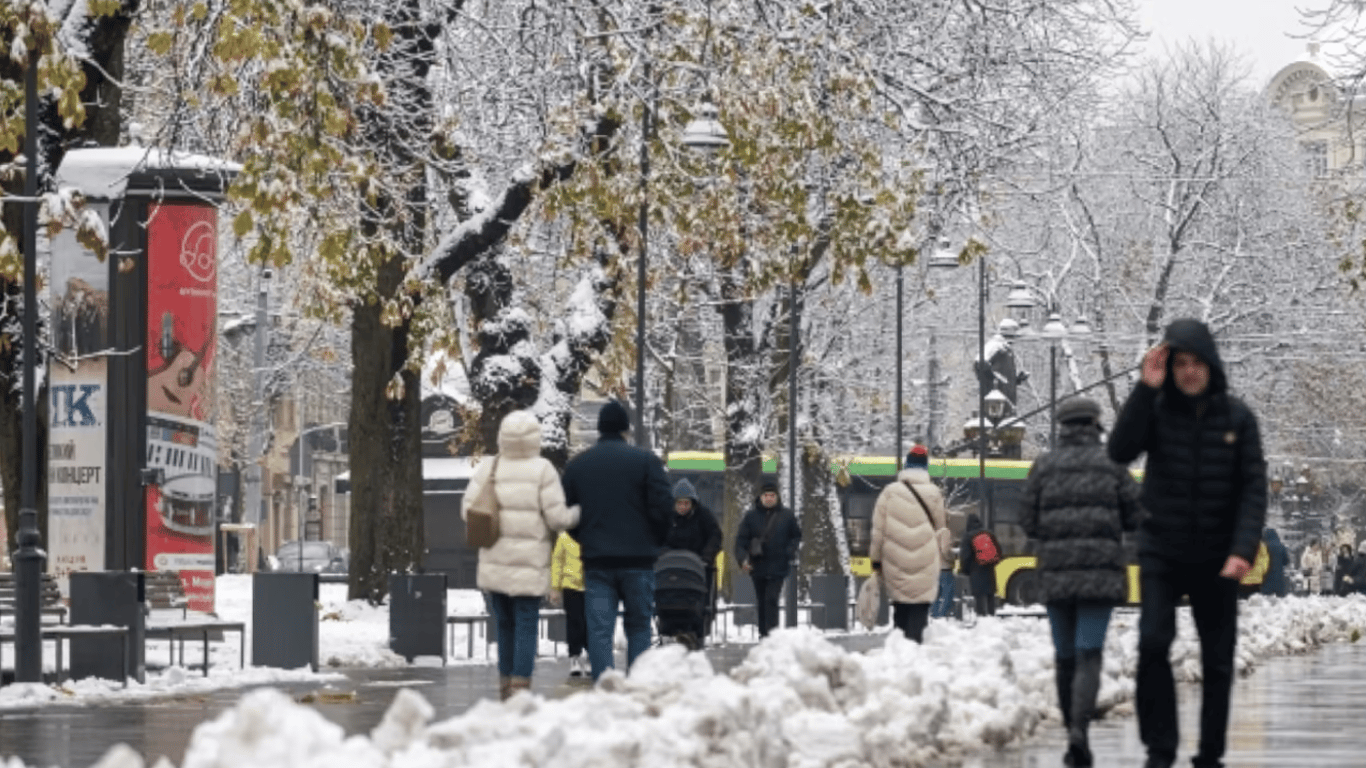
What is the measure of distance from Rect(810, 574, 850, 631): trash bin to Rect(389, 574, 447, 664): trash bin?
53.2 ft

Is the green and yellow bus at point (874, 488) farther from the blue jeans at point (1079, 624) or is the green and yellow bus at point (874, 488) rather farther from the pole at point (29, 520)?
the blue jeans at point (1079, 624)

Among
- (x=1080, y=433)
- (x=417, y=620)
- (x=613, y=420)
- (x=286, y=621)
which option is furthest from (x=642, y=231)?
(x=1080, y=433)

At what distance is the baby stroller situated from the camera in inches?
1025

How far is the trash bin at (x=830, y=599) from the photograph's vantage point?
44.2 metres

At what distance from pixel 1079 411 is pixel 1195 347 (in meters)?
2.22

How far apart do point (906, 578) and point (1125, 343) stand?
54308 millimetres

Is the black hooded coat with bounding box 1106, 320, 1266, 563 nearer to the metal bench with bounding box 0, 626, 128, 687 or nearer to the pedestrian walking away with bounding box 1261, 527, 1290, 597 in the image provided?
the metal bench with bounding box 0, 626, 128, 687

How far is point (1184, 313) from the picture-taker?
251 feet

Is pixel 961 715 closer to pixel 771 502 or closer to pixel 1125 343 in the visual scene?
pixel 771 502

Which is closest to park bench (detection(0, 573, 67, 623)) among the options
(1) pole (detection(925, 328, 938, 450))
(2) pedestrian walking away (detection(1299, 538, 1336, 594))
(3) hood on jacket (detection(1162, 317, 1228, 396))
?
(3) hood on jacket (detection(1162, 317, 1228, 396))

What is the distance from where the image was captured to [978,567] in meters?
46.3

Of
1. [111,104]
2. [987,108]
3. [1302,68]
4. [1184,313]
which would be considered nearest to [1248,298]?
[1184,313]

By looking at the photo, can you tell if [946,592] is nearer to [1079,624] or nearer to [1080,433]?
[1080,433]

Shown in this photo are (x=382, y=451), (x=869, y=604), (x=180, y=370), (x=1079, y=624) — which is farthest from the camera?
(x=382, y=451)
